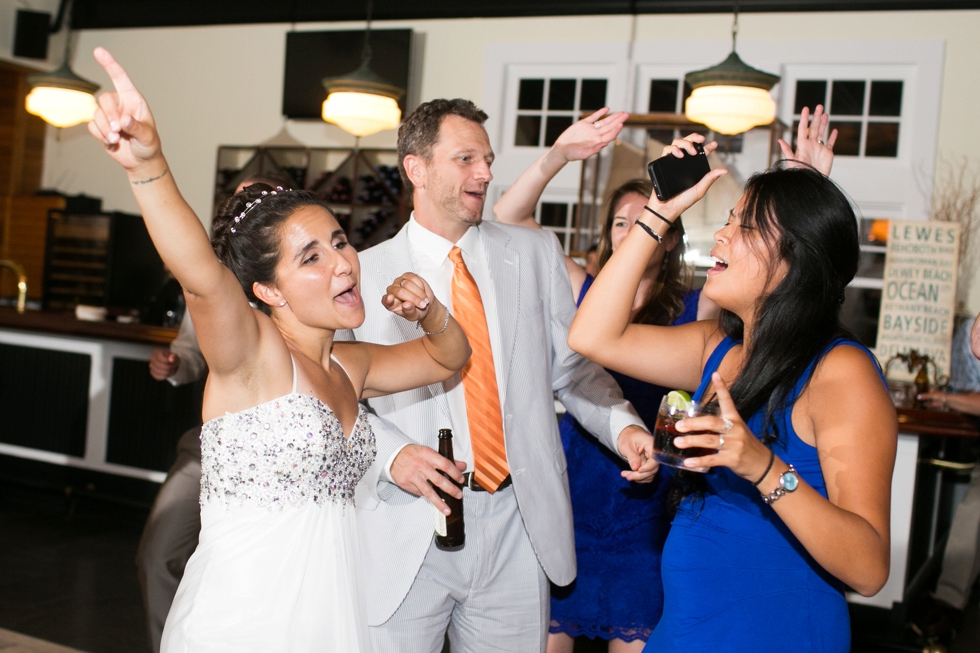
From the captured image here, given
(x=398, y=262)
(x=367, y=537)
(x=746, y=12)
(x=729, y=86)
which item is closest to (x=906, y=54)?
(x=746, y=12)

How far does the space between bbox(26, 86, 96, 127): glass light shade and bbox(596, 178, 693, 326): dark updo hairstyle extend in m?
4.62

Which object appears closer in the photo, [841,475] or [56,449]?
[841,475]

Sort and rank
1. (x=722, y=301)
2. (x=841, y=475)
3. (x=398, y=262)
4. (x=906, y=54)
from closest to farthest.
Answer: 1. (x=841, y=475)
2. (x=722, y=301)
3. (x=398, y=262)
4. (x=906, y=54)

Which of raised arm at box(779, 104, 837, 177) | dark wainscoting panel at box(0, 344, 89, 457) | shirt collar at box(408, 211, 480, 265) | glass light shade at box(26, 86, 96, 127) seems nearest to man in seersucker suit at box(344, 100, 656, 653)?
shirt collar at box(408, 211, 480, 265)

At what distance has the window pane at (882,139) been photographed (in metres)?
6.22

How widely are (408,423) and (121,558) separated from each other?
3.27 m

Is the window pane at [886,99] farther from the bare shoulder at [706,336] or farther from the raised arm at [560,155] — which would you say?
the bare shoulder at [706,336]

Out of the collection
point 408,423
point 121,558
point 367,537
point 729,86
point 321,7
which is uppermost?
point 321,7

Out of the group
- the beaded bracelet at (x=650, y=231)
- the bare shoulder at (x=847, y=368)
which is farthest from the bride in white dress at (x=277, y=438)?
the bare shoulder at (x=847, y=368)

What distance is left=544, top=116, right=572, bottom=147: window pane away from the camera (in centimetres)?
707

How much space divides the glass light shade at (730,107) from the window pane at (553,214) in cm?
243

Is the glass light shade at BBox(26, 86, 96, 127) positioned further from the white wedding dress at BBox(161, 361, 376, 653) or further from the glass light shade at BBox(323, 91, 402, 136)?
the white wedding dress at BBox(161, 361, 376, 653)

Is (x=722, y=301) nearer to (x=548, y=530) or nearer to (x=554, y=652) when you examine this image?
(x=548, y=530)

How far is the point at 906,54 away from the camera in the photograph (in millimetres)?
6070
